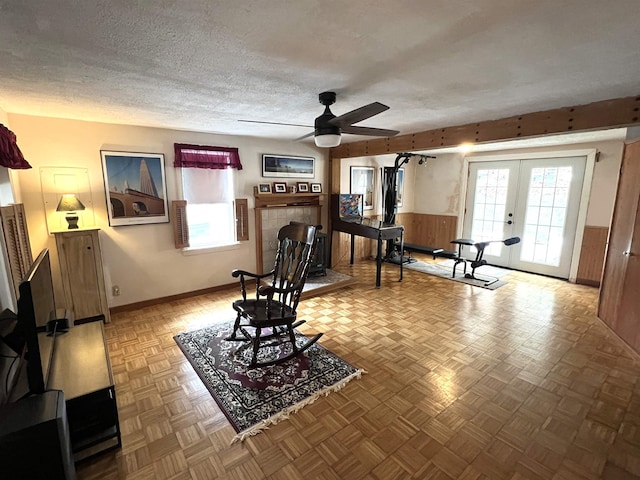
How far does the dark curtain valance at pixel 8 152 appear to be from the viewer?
204 centimetres

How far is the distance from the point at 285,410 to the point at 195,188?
2957 millimetres

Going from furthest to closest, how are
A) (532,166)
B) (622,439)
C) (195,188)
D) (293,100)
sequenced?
(532,166), (195,188), (293,100), (622,439)

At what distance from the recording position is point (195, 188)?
3.86m

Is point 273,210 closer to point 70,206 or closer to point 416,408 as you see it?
point 70,206

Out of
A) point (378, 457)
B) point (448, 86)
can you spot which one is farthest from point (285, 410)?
point (448, 86)

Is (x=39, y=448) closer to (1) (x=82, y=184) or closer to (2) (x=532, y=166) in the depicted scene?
(1) (x=82, y=184)

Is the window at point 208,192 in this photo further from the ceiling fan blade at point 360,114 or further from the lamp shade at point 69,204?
the ceiling fan blade at point 360,114

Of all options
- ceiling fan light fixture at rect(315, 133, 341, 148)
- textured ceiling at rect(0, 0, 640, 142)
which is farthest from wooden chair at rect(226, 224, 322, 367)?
textured ceiling at rect(0, 0, 640, 142)

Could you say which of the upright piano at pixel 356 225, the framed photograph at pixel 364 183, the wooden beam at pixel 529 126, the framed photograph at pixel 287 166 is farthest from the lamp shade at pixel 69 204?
the framed photograph at pixel 364 183

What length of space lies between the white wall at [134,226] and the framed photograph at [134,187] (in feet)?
0.22

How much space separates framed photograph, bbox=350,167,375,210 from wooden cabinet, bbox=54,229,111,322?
4050mm

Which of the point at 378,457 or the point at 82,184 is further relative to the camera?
the point at 82,184

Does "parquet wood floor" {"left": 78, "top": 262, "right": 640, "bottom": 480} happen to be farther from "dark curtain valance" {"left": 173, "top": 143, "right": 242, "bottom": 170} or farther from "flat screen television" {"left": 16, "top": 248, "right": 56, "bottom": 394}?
"dark curtain valance" {"left": 173, "top": 143, "right": 242, "bottom": 170}

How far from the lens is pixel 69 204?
2.86m
